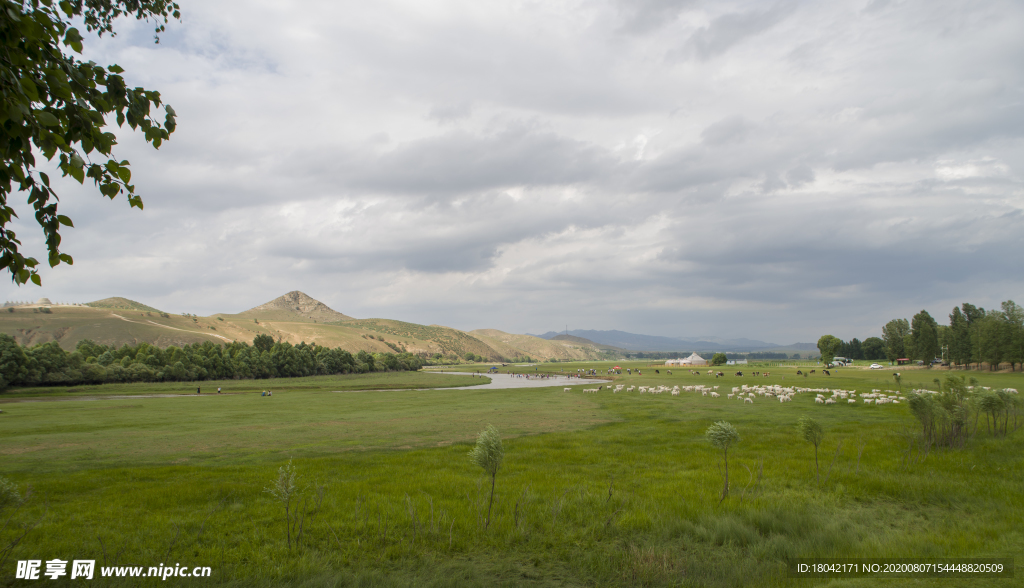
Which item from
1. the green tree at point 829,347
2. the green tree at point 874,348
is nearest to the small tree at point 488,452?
the green tree at point 829,347

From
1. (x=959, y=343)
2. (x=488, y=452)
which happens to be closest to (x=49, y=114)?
(x=488, y=452)

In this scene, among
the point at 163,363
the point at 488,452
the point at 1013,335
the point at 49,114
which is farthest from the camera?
the point at 163,363

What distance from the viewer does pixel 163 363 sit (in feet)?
294

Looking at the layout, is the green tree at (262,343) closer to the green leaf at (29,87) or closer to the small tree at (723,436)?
the small tree at (723,436)

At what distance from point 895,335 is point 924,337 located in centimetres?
2918

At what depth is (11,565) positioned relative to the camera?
7406 mm

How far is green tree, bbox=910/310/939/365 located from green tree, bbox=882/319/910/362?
18.5 metres

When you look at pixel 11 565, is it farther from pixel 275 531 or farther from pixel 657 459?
pixel 657 459

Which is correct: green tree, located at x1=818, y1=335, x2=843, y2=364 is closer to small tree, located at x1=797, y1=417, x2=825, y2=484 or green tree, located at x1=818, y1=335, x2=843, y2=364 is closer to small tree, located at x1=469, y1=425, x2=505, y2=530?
small tree, located at x1=797, y1=417, x2=825, y2=484

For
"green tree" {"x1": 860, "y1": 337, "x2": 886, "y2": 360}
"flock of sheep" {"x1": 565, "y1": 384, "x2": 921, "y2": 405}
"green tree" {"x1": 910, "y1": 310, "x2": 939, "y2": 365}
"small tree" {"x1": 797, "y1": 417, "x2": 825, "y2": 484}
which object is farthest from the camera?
"green tree" {"x1": 860, "y1": 337, "x2": 886, "y2": 360}

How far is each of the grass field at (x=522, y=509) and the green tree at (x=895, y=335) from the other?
13470 centimetres

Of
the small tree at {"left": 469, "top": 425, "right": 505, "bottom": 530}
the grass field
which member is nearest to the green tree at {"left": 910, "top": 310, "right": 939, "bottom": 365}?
the grass field

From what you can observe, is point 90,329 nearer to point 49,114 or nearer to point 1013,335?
point 49,114

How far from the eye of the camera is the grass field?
820 centimetres
